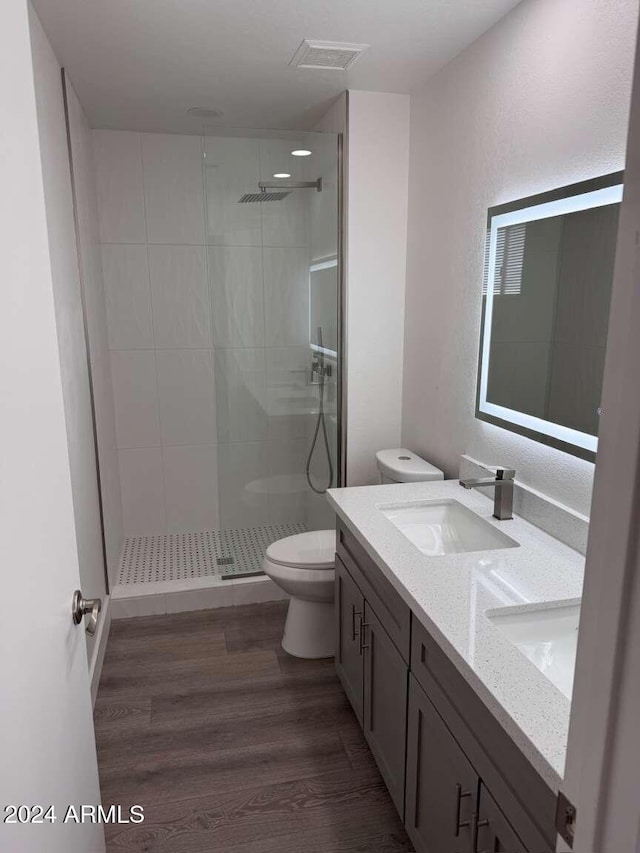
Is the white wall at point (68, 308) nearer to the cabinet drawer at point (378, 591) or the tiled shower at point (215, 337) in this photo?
the tiled shower at point (215, 337)

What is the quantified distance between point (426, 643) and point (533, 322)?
1111 mm

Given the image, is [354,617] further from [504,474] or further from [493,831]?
[493,831]

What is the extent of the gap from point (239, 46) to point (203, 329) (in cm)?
181

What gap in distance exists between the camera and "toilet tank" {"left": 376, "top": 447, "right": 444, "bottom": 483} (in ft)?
8.66

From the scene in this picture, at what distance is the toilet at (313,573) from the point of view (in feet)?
8.75

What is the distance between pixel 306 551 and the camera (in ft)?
9.09

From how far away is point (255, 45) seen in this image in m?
2.31

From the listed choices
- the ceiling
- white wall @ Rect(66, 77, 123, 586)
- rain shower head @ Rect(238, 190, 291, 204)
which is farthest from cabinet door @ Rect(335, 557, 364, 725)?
the ceiling

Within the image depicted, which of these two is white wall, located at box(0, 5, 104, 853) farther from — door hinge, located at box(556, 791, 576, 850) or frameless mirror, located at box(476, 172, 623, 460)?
frameless mirror, located at box(476, 172, 623, 460)

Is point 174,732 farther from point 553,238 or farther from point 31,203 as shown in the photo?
point 553,238

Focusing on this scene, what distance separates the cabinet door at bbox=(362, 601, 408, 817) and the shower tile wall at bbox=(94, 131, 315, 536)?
4.82ft

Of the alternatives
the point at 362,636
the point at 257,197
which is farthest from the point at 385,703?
the point at 257,197

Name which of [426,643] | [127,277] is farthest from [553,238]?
[127,277]

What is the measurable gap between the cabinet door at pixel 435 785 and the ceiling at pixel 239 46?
2185 millimetres
